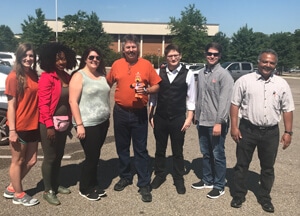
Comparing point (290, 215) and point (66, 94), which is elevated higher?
point (66, 94)

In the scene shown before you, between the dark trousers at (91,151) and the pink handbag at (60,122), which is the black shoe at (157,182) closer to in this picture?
the dark trousers at (91,151)

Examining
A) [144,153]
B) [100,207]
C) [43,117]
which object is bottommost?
[100,207]

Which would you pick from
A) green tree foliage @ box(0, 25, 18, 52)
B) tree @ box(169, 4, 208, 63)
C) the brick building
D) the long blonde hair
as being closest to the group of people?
the long blonde hair

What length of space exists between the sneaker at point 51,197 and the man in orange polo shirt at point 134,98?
0.85 metres

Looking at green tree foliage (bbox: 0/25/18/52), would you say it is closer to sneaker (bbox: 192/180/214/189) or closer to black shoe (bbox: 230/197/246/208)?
sneaker (bbox: 192/180/214/189)

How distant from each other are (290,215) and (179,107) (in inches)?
72.9

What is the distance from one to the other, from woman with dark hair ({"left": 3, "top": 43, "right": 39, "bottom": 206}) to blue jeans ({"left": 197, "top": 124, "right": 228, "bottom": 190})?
7.19 feet

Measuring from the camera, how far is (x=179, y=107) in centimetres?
437

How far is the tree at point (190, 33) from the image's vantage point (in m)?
59.0

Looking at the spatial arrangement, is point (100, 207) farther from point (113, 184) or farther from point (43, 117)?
point (43, 117)

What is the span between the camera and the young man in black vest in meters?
4.32

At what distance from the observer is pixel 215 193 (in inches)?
170

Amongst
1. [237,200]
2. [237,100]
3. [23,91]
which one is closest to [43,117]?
[23,91]

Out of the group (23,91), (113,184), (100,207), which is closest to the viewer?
(23,91)
